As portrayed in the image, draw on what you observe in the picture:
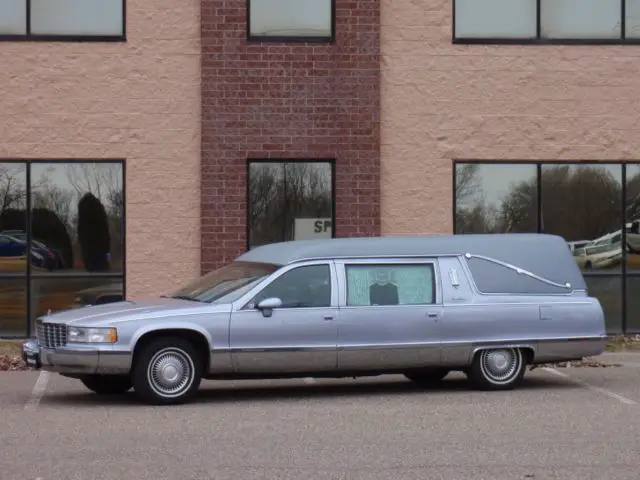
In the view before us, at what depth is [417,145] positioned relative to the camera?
21297 mm

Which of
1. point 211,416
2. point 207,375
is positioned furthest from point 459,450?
point 207,375

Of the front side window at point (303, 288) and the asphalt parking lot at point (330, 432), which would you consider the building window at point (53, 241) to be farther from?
the front side window at point (303, 288)

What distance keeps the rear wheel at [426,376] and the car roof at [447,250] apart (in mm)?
1385

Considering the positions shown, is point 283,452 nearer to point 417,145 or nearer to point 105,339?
point 105,339

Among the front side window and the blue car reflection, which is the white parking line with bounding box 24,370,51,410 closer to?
the front side window

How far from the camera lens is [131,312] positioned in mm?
13773

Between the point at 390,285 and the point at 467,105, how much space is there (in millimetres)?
7343

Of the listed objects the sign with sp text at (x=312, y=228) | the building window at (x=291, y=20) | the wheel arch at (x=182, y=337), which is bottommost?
the wheel arch at (x=182, y=337)

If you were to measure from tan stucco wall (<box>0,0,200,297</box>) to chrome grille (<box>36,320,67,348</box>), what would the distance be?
22.6ft

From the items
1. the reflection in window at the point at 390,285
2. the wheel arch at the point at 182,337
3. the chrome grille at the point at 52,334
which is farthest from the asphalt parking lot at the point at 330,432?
the reflection in window at the point at 390,285

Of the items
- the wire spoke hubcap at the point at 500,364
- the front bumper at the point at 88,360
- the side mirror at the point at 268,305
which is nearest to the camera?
the front bumper at the point at 88,360

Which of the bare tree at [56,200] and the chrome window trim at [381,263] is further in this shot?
the bare tree at [56,200]

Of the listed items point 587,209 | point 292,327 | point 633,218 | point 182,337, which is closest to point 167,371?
point 182,337

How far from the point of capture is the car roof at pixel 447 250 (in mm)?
14586
